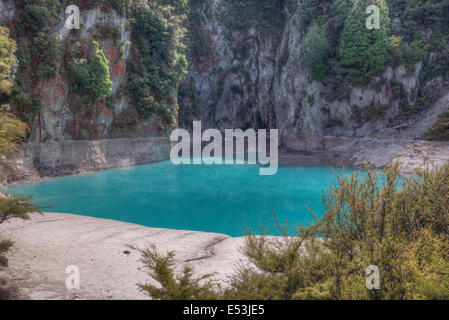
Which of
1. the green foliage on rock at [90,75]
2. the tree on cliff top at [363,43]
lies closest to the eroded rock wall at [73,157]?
the green foliage on rock at [90,75]

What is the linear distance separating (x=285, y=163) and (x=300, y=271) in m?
36.6

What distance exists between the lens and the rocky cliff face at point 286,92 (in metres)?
44.6

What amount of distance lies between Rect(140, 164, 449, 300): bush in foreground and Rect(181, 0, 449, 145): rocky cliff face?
37.5 metres

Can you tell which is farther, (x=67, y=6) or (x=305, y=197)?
(x=67, y=6)

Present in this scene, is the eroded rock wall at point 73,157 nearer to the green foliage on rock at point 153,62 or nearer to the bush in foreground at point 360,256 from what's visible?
the green foliage on rock at point 153,62

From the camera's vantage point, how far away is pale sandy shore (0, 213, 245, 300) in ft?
25.0

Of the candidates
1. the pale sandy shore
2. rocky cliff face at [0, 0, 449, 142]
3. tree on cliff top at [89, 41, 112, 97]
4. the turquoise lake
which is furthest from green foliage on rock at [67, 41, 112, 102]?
the pale sandy shore

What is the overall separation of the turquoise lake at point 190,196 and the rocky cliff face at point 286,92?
14.6 meters

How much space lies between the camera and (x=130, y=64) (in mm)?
42094

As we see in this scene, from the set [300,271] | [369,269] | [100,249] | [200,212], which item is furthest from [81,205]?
[369,269]

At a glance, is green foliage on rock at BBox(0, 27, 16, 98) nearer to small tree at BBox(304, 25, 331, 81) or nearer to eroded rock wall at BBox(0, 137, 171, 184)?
eroded rock wall at BBox(0, 137, 171, 184)

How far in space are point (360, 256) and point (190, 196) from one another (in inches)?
771
